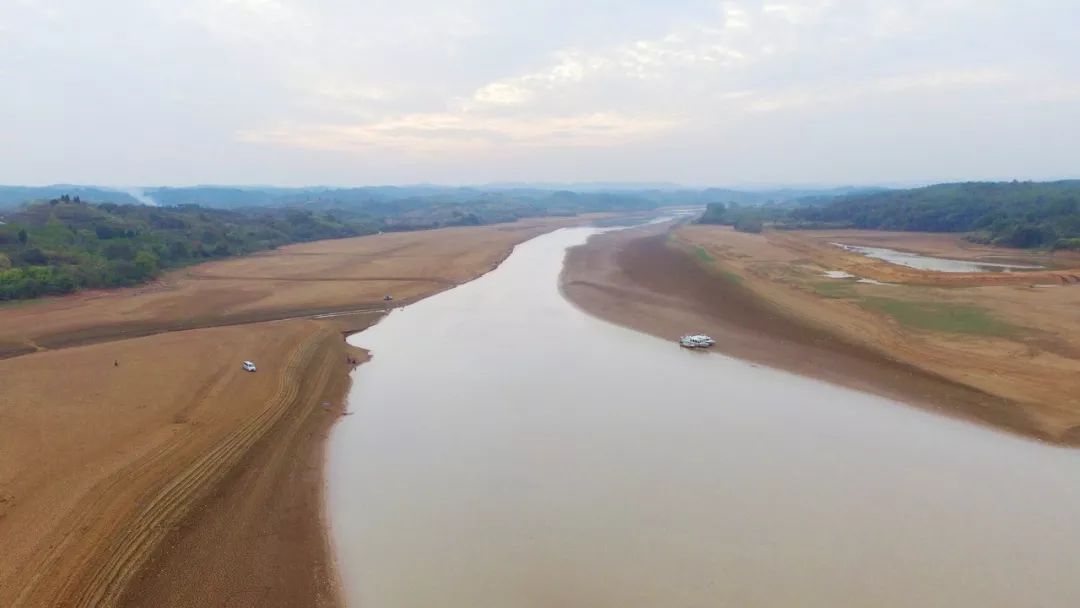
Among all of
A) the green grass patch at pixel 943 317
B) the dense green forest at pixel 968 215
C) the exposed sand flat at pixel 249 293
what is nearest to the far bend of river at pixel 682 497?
the green grass patch at pixel 943 317

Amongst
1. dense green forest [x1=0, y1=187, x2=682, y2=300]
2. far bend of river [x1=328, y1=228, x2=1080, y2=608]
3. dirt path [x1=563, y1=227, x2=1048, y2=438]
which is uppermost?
dense green forest [x1=0, y1=187, x2=682, y2=300]

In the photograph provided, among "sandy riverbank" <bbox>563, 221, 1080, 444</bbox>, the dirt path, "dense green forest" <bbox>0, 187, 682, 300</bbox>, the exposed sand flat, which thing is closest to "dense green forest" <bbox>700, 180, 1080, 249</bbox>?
"sandy riverbank" <bbox>563, 221, 1080, 444</bbox>

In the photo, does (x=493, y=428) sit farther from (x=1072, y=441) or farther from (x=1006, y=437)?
(x=1072, y=441)

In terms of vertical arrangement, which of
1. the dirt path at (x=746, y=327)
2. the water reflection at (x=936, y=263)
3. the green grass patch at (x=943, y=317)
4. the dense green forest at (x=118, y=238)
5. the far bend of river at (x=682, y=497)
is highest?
the dense green forest at (x=118, y=238)

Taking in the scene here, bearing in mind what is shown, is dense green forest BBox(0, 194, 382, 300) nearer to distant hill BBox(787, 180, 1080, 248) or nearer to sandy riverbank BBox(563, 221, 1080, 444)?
sandy riverbank BBox(563, 221, 1080, 444)

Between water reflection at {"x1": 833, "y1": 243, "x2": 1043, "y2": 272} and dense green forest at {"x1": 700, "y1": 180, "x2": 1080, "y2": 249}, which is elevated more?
dense green forest at {"x1": 700, "y1": 180, "x2": 1080, "y2": 249}

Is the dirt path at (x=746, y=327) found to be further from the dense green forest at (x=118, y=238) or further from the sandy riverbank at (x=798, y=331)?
the dense green forest at (x=118, y=238)
